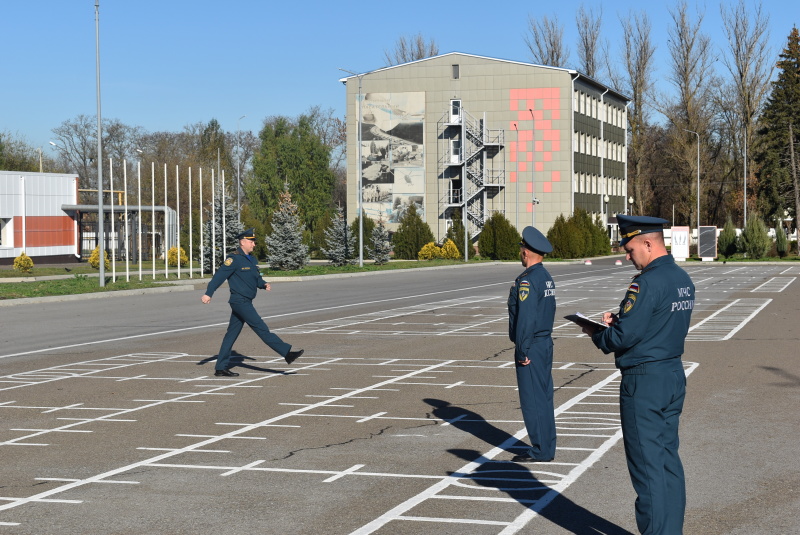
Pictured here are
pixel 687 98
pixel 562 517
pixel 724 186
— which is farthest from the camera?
pixel 724 186

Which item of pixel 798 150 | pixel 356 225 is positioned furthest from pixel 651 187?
pixel 356 225

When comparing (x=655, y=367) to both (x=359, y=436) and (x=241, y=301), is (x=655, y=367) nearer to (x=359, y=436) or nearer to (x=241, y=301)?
(x=359, y=436)

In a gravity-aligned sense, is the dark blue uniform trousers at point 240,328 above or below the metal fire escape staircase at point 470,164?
below

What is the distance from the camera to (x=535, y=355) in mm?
8734

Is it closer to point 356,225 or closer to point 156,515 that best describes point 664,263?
point 156,515

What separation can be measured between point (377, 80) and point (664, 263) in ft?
249

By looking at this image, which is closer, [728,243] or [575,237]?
[728,243]

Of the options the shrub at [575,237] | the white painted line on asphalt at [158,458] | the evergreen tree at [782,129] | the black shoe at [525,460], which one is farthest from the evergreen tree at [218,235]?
the evergreen tree at [782,129]

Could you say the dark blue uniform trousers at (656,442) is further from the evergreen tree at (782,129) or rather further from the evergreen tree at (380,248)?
the evergreen tree at (782,129)

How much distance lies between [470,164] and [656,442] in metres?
75.2

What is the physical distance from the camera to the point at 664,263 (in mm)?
5824

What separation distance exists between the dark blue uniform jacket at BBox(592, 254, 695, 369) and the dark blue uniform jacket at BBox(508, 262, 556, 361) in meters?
2.81

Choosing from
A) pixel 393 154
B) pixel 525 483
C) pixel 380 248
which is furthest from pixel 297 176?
pixel 525 483

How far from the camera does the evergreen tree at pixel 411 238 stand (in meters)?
72.1
